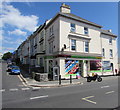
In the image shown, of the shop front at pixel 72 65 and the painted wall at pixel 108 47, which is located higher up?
the painted wall at pixel 108 47

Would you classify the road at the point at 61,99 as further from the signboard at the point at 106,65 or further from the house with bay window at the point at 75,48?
the signboard at the point at 106,65

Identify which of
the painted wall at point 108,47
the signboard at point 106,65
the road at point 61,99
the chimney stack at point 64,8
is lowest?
the road at point 61,99

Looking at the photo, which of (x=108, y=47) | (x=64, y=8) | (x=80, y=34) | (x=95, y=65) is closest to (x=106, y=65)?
(x=95, y=65)

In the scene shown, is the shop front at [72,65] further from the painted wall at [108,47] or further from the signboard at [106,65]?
the painted wall at [108,47]

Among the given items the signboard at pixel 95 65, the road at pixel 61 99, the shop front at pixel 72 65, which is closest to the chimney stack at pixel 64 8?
the shop front at pixel 72 65

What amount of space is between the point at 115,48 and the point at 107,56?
14.4 ft

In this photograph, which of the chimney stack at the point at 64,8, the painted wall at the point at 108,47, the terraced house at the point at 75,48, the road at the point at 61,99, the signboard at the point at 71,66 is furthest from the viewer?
the painted wall at the point at 108,47

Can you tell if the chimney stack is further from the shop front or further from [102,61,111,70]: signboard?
[102,61,111,70]: signboard

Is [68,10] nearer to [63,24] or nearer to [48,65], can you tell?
[63,24]

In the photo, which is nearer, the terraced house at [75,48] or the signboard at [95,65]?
the terraced house at [75,48]

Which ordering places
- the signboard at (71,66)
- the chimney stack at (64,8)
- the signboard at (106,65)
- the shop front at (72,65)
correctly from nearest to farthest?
the shop front at (72,65)
the signboard at (71,66)
the chimney stack at (64,8)
the signboard at (106,65)

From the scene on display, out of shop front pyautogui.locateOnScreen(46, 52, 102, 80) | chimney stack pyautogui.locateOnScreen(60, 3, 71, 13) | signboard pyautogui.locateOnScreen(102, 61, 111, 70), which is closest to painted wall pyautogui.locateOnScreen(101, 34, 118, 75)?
signboard pyautogui.locateOnScreen(102, 61, 111, 70)

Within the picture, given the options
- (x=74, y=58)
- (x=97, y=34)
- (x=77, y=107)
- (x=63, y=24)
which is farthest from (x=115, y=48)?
(x=77, y=107)

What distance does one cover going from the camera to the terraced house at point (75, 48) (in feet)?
54.9
